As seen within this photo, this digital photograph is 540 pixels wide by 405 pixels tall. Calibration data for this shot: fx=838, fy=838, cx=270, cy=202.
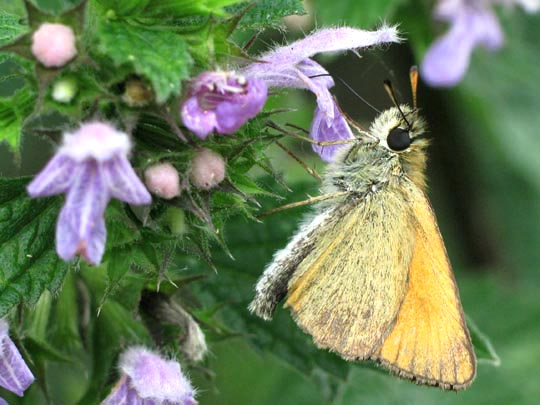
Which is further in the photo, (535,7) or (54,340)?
(535,7)

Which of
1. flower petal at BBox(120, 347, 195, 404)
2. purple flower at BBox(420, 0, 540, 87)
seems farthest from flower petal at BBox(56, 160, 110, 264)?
purple flower at BBox(420, 0, 540, 87)

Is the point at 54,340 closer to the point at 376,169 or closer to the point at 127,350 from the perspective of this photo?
the point at 127,350

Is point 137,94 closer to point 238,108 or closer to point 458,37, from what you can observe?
point 238,108

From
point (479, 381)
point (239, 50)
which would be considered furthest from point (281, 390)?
point (239, 50)

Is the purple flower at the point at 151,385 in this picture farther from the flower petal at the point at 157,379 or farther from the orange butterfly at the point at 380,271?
the orange butterfly at the point at 380,271

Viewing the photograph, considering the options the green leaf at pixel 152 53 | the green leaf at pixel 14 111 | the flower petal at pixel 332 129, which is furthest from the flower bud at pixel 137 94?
the flower petal at pixel 332 129

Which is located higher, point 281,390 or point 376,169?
point 376,169
